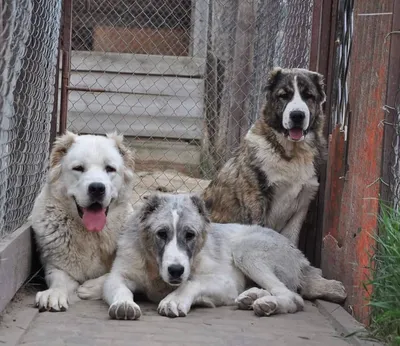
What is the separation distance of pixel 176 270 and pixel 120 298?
1.23ft

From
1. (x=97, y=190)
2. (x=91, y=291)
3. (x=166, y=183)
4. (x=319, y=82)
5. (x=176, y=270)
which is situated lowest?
(x=91, y=291)

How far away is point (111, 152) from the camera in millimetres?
5305

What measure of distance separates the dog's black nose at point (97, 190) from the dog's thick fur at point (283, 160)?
4.25 ft

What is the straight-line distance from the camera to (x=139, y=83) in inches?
439

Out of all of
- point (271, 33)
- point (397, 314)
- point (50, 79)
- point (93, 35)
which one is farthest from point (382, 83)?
point (93, 35)

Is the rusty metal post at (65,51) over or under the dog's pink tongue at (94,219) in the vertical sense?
over

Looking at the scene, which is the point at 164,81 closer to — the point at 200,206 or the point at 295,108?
the point at 295,108

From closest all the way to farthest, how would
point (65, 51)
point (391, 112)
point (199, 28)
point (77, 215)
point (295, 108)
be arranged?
1. point (391, 112)
2. point (77, 215)
3. point (295, 108)
4. point (65, 51)
5. point (199, 28)

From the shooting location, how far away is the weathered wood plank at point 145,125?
10930 millimetres

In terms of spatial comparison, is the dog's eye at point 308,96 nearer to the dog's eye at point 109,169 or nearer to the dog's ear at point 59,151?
the dog's eye at point 109,169

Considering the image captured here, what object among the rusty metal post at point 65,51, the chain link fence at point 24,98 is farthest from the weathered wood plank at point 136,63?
the chain link fence at point 24,98

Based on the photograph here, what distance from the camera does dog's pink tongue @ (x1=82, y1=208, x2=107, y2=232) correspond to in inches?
206

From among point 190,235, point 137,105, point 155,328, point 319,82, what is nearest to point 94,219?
point 190,235

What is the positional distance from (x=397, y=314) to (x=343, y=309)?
1.27 m
